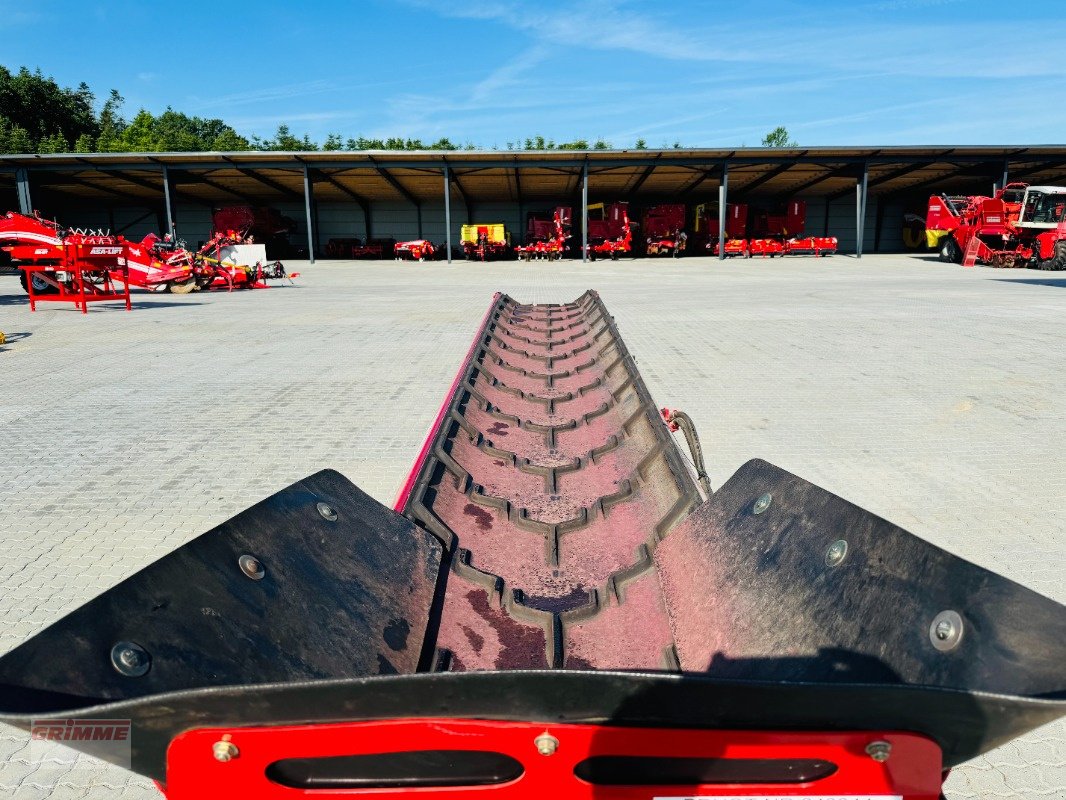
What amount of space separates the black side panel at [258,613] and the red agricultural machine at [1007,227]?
919 inches

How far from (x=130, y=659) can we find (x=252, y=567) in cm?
39

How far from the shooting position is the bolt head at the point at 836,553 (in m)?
1.62

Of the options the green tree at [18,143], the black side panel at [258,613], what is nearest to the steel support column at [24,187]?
the green tree at [18,143]

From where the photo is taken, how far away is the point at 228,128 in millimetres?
74812

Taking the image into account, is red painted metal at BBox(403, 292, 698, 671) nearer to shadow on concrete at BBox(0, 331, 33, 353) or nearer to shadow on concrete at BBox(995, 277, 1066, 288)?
shadow on concrete at BBox(0, 331, 33, 353)

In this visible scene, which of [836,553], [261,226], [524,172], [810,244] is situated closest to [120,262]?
[836,553]

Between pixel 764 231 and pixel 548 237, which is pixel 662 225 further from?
pixel 548 237

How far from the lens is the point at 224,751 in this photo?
1.13 meters

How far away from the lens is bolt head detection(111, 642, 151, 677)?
4.18 ft

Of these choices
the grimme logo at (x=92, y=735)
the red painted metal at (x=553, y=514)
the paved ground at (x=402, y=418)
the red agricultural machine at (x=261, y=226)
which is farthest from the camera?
the red agricultural machine at (x=261, y=226)

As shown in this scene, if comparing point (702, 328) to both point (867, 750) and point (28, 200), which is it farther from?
point (28, 200)

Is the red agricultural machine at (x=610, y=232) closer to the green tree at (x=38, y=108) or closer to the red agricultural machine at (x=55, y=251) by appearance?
the red agricultural machine at (x=55, y=251)

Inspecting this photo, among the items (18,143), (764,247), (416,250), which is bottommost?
(764,247)

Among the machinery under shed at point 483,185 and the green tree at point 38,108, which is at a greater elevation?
the green tree at point 38,108
